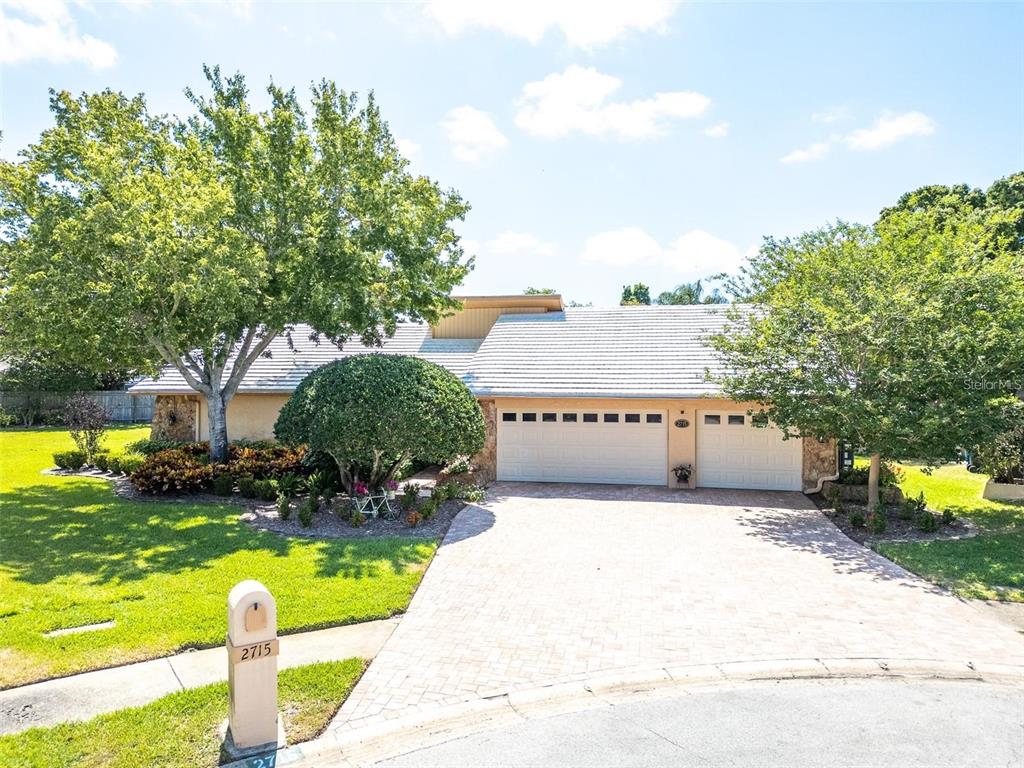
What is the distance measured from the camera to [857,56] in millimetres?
10766

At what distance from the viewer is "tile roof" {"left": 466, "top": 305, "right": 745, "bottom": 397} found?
15.9m

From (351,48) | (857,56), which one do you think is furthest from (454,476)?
(857,56)

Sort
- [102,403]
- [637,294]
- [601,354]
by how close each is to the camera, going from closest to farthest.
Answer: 1. [601,354]
2. [102,403]
3. [637,294]

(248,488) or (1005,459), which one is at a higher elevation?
(1005,459)

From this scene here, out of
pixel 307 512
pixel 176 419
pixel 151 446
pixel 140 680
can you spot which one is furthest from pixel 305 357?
pixel 140 680

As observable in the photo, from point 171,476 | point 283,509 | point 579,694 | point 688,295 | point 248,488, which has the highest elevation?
point 688,295

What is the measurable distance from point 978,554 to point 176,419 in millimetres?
20939

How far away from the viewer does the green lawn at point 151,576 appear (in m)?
6.45

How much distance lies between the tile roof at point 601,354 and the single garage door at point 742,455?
1.32m

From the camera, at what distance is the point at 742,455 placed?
15.7 m

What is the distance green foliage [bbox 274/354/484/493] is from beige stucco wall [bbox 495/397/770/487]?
168 inches

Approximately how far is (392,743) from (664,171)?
47.3 feet

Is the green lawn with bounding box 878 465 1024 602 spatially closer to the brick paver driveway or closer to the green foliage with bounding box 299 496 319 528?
the brick paver driveway

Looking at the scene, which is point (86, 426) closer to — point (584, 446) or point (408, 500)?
point (408, 500)
